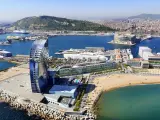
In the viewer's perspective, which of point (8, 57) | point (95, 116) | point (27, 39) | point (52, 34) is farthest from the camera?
point (52, 34)

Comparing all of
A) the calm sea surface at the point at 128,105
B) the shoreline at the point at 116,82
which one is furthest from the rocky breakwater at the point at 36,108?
the shoreline at the point at 116,82

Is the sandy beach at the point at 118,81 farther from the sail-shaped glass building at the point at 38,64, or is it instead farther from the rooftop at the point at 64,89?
the sail-shaped glass building at the point at 38,64

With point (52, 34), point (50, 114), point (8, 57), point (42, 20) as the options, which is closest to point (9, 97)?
point (50, 114)

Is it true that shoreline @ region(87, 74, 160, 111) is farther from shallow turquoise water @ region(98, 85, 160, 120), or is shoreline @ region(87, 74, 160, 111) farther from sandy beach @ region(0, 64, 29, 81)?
sandy beach @ region(0, 64, 29, 81)

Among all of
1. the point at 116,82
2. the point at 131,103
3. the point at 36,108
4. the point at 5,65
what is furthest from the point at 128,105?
the point at 5,65

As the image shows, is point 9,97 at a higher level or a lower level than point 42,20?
lower

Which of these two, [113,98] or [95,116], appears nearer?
[95,116]

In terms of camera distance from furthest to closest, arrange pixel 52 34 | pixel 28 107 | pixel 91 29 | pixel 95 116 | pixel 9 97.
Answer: pixel 91 29, pixel 52 34, pixel 9 97, pixel 28 107, pixel 95 116

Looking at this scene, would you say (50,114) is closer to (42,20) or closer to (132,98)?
(132,98)
